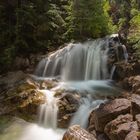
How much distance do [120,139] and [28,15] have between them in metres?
11.2

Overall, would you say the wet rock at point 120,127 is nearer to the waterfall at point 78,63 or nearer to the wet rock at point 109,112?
the wet rock at point 109,112

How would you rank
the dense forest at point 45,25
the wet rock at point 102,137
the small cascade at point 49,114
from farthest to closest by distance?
the dense forest at point 45,25, the small cascade at point 49,114, the wet rock at point 102,137

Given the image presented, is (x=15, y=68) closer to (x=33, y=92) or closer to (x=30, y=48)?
(x=30, y=48)

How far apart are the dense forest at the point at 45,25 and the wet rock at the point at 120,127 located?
886cm

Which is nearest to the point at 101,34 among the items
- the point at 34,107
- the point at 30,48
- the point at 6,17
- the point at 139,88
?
the point at 30,48

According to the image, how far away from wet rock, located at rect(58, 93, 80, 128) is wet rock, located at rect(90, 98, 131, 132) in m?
1.82

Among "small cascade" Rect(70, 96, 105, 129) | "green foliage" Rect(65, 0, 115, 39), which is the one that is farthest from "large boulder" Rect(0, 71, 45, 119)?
Answer: "green foliage" Rect(65, 0, 115, 39)

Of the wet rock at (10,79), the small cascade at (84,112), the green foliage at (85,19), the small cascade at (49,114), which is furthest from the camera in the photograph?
the green foliage at (85,19)

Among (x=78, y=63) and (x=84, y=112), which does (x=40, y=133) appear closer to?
(x=84, y=112)

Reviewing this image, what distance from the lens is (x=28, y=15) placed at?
17672 millimetres

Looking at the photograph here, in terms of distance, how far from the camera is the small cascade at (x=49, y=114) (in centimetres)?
1136

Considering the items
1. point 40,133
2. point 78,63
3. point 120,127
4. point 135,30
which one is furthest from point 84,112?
point 135,30

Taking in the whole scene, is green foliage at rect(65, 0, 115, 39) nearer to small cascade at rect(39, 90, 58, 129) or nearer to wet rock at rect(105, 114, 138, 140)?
small cascade at rect(39, 90, 58, 129)

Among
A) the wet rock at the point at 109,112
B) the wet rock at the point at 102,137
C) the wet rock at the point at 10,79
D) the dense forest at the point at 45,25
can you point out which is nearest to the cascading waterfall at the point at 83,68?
the wet rock at the point at 10,79
